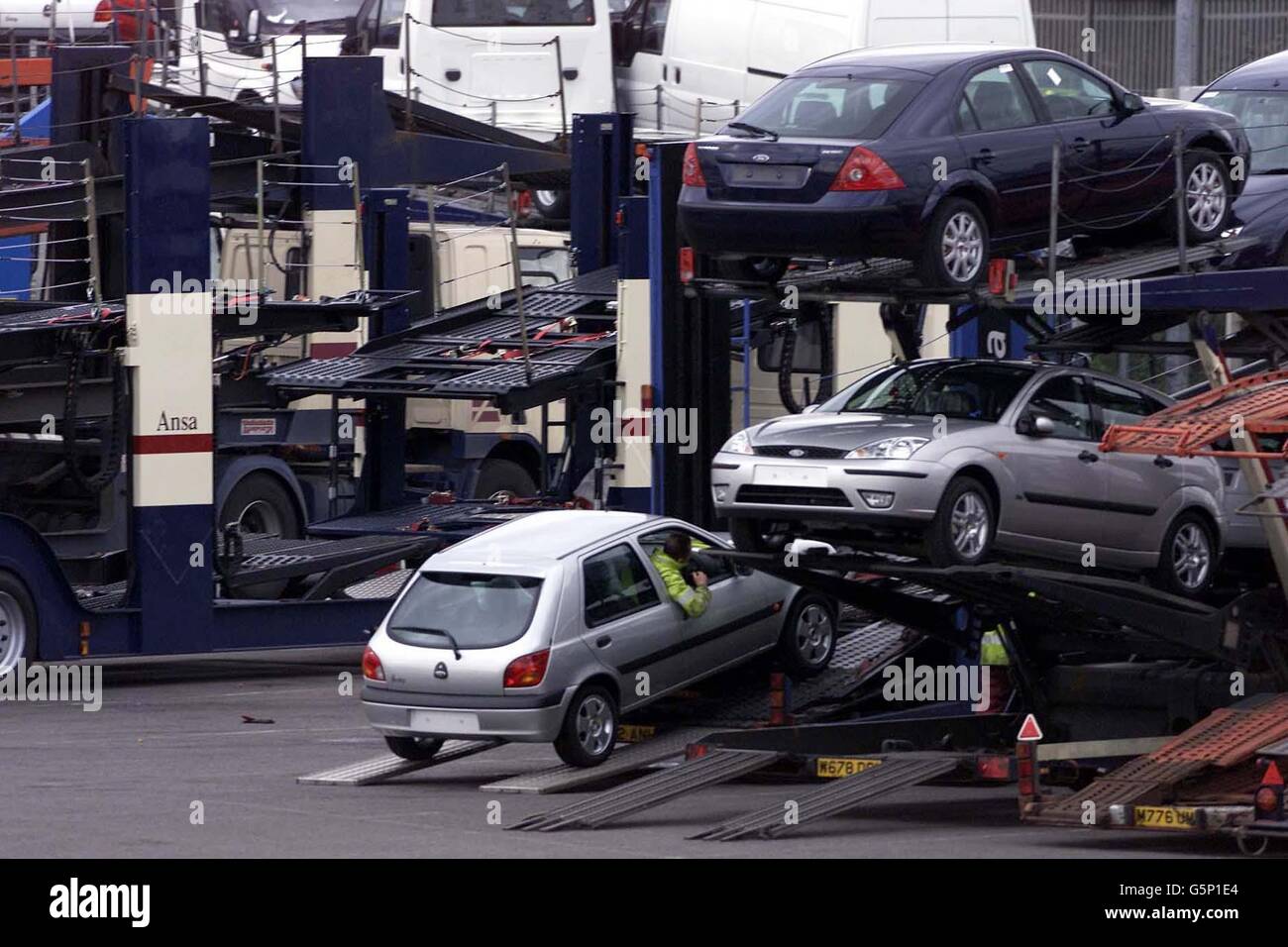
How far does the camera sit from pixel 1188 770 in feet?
39.4

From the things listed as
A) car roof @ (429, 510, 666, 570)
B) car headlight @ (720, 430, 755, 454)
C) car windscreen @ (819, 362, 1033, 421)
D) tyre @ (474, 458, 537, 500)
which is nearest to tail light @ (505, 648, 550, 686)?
car roof @ (429, 510, 666, 570)

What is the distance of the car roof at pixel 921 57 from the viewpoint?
45.0ft

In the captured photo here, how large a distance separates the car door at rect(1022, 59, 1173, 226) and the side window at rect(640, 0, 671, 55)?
13.0 metres

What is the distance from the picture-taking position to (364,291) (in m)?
19.4

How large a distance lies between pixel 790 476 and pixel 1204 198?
385 centimetres

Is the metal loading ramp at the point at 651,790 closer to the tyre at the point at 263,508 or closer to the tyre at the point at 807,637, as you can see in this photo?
the tyre at the point at 807,637

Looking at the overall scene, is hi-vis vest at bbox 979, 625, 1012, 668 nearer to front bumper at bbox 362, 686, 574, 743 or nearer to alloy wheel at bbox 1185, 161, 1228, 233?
front bumper at bbox 362, 686, 574, 743

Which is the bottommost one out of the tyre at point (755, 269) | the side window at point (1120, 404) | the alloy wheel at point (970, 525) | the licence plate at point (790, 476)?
the alloy wheel at point (970, 525)

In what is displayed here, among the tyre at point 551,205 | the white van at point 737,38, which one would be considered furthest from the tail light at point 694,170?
the tyre at point 551,205

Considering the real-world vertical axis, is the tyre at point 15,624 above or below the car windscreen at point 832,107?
below

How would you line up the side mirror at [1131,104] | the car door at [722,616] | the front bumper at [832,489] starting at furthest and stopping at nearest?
the side mirror at [1131,104], the car door at [722,616], the front bumper at [832,489]

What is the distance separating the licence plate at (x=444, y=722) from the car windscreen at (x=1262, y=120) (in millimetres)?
6913

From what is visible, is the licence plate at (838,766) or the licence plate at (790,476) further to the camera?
the licence plate at (838,766)

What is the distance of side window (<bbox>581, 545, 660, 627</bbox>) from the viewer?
45.8 feet
